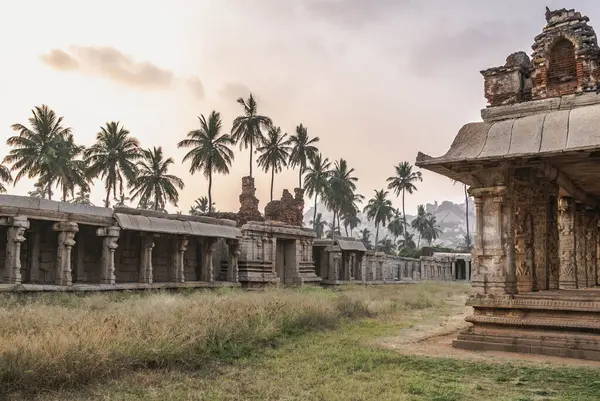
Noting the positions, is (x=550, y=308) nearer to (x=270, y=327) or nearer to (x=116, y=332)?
(x=270, y=327)

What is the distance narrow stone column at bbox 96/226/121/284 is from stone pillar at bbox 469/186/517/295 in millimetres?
12798

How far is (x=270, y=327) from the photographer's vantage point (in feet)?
32.4

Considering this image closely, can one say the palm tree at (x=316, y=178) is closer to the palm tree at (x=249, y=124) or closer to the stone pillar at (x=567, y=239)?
the palm tree at (x=249, y=124)

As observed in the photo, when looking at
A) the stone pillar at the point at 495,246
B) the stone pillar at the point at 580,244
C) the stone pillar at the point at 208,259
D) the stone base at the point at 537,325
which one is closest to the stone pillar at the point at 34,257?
the stone pillar at the point at 208,259

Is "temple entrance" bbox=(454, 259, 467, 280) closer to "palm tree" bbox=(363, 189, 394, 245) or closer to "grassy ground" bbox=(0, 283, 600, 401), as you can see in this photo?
"palm tree" bbox=(363, 189, 394, 245)

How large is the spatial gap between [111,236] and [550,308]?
14.2 metres

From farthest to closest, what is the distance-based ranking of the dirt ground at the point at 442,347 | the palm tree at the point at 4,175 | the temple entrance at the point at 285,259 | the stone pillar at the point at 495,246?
the palm tree at the point at 4,175, the temple entrance at the point at 285,259, the stone pillar at the point at 495,246, the dirt ground at the point at 442,347

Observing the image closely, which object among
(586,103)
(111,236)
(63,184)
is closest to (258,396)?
(586,103)

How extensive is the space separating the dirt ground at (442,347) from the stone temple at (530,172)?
1.20ft

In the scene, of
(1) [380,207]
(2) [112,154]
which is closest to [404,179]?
(1) [380,207]

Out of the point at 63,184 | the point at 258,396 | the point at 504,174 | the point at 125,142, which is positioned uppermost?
the point at 125,142

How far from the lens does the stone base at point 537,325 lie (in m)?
8.59

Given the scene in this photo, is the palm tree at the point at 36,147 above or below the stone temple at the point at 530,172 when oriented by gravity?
above

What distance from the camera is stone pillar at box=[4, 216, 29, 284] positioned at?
15180 mm
